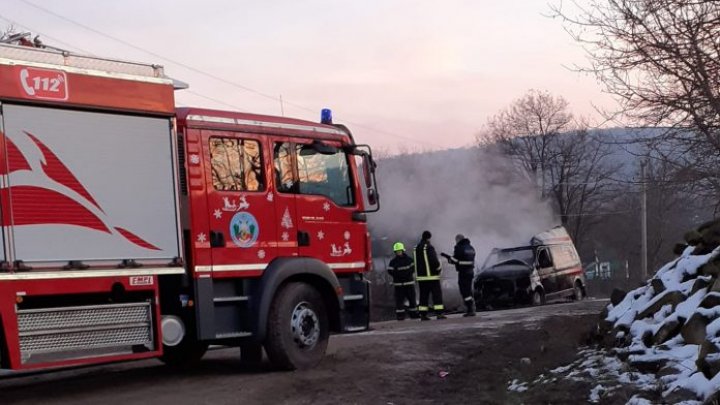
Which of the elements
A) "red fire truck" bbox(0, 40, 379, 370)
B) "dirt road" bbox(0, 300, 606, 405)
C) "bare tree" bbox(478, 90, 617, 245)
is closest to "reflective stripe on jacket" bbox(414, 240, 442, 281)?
"dirt road" bbox(0, 300, 606, 405)

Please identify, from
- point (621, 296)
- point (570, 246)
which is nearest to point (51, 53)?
point (621, 296)

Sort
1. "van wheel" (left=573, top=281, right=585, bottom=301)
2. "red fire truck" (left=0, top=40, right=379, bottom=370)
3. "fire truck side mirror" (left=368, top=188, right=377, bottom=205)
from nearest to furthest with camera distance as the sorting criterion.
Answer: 1. "red fire truck" (left=0, top=40, right=379, bottom=370)
2. "fire truck side mirror" (left=368, top=188, right=377, bottom=205)
3. "van wheel" (left=573, top=281, right=585, bottom=301)

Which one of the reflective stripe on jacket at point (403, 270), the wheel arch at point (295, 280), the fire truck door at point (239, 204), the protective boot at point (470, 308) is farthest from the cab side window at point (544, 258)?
the fire truck door at point (239, 204)

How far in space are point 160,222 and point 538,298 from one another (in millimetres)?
13701

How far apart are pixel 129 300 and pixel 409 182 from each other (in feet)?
84.7

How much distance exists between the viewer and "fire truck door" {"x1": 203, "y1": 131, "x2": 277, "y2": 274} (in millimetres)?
7977

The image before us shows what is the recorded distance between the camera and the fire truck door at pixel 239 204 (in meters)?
7.98

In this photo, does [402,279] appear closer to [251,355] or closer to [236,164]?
[251,355]

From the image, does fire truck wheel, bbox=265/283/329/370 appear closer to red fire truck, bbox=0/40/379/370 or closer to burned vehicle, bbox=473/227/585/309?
red fire truck, bbox=0/40/379/370

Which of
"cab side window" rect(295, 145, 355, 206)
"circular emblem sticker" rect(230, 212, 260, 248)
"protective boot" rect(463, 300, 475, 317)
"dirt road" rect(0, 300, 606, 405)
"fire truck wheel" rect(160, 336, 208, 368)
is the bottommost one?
"protective boot" rect(463, 300, 475, 317)

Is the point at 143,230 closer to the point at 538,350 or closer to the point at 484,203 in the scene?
the point at 538,350

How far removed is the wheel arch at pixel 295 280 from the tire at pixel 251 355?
72cm

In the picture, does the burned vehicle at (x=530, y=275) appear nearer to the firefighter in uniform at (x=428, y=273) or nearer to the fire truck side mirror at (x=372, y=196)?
the firefighter in uniform at (x=428, y=273)

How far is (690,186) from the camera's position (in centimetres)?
1104
